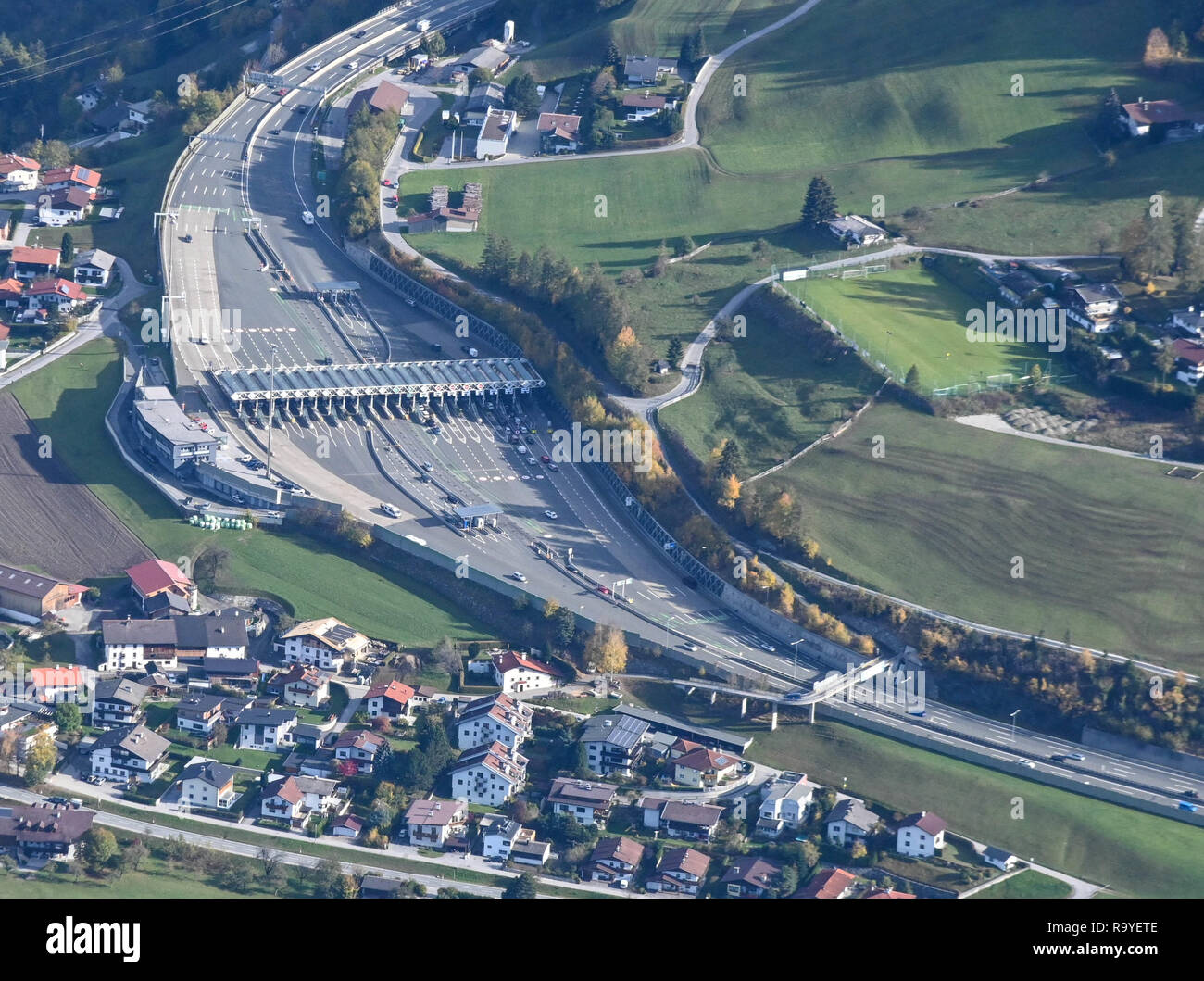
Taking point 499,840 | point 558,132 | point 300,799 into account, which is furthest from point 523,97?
point 499,840

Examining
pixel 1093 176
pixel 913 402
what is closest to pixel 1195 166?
pixel 1093 176

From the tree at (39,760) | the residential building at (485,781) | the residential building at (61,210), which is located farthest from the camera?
the residential building at (61,210)

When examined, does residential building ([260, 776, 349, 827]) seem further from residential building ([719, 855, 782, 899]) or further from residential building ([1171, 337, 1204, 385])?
residential building ([1171, 337, 1204, 385])

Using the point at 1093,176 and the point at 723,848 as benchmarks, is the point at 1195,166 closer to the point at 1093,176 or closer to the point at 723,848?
the point at 1093,176

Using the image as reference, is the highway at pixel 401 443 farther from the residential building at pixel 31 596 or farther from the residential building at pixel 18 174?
the residential building at pixel 31 596

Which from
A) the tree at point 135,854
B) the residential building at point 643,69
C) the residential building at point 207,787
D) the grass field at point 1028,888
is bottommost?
the grass field at point 1028,888

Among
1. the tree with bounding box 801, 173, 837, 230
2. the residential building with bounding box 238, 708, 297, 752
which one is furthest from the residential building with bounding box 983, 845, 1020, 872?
the tree with bounding box 801, 173, 837, 230

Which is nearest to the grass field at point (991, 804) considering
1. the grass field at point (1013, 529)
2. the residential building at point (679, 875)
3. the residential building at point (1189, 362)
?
the residential building at point (679, 875)
